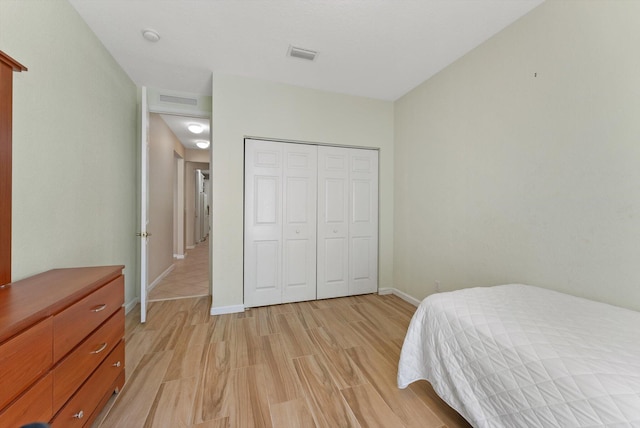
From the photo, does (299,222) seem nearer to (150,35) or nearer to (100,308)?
(100,308)

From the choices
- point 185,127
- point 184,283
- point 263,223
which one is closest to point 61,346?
point 263,223

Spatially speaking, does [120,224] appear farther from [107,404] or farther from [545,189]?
[545,189]

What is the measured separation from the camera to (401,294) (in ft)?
11.1

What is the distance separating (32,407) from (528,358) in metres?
1.88

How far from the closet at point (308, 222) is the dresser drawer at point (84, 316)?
1526mm

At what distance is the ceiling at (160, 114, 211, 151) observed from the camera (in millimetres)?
4039

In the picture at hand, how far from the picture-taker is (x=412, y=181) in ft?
10.4

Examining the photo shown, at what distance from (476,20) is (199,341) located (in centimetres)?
350

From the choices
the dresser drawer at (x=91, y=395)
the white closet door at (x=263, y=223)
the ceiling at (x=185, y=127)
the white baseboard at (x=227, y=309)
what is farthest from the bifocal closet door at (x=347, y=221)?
the ceiling at (x=185, y=127)

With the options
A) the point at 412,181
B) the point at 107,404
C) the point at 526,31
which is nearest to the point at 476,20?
the point at 526,31

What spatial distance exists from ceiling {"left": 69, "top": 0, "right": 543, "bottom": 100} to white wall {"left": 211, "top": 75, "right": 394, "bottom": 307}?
0.68ft

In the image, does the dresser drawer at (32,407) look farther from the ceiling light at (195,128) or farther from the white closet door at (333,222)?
the ceiling light at (195,128)

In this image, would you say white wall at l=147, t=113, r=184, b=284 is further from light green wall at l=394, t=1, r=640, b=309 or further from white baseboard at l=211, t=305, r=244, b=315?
light green wall at l=394, t=1, r=640, b=309

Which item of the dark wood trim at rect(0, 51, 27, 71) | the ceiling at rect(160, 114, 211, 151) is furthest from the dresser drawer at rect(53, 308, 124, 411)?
the ceiling at rect(160, 114, 211, 151)
